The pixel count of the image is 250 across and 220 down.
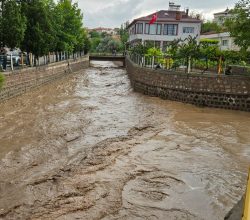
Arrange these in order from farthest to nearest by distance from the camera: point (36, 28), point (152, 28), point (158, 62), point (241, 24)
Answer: point (152, 28) → point (158, 62) → point (36, 28) → point (241, 24)

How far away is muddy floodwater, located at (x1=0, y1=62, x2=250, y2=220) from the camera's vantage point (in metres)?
6.96

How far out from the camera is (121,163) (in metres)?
9.41

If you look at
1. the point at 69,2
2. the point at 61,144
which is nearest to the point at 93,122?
the point at 61,144

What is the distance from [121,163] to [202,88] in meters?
10.8

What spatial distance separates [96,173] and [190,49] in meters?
13.7

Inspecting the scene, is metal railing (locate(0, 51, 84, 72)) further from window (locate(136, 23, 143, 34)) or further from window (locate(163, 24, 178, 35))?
window (locate(163, 24, 178, 35))

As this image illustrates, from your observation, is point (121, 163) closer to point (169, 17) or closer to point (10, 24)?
point (10, 24)

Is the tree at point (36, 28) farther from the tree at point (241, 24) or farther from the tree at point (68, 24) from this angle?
the tree at point (241, 24)

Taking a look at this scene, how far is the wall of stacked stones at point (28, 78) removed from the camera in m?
18.7

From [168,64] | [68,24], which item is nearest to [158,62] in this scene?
[168,64]

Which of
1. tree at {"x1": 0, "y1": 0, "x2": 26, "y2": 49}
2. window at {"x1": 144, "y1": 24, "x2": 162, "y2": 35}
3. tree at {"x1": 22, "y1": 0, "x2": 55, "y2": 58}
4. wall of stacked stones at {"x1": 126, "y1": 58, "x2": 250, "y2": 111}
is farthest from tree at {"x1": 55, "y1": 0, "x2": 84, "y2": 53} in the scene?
wall of stacked stones at {"x1": 126, "y1": 58, "x2": 250, "y2": 111}

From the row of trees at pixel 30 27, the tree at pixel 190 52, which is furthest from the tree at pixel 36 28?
the tree at pixel 190 52

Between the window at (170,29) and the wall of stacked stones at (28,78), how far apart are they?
20.3m

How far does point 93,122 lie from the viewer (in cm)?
1437
